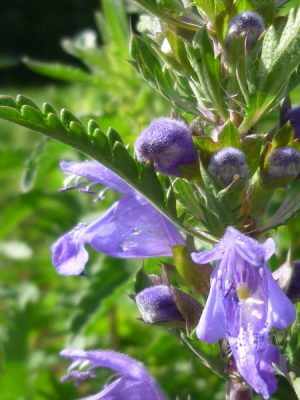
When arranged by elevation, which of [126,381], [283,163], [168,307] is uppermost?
[283,163]

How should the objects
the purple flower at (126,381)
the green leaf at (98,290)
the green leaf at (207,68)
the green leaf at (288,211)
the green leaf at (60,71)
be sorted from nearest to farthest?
1. the green leaf at (207,68)
2. the green leaf at (288,211)
3. the purple flower at (126,381)
4. the green leaf at (98,290)
5. the green leaf at (60,71)

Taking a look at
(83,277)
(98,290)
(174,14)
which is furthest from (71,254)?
(83,277)

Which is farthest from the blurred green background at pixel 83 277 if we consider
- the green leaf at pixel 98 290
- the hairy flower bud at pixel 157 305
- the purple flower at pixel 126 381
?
the hairy flower bud at pixel 157 305

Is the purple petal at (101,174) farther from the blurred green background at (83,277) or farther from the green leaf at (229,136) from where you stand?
the blurred green background at (83,277)

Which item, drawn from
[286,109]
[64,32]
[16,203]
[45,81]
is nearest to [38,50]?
[64,32]

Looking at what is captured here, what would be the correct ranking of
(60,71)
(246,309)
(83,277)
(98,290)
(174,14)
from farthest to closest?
1. (83,277)
2. (60,71)
3. (98,290)
4. (174,14)
5. (246,309)

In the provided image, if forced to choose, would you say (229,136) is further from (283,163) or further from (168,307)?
(168,307)
